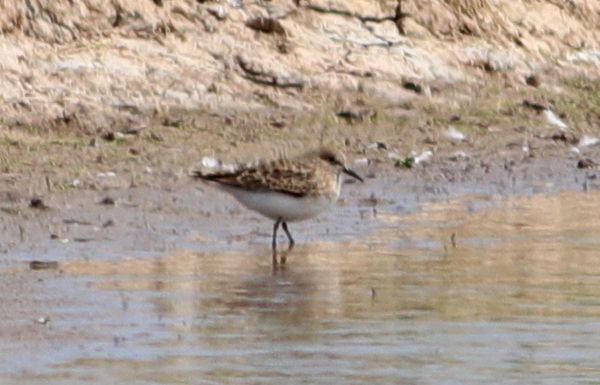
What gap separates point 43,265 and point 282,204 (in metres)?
1.60

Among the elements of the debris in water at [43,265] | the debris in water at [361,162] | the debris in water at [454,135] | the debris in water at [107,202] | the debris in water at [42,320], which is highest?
the debris in water at [454,135]

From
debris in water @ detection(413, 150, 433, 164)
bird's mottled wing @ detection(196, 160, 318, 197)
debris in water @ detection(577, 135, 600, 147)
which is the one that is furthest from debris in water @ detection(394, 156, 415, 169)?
bird's mottled wing @ detection(196, 160, 318, 197)

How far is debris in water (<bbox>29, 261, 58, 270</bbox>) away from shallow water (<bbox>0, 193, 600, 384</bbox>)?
0.06 metres

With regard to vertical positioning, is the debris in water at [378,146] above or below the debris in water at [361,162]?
above

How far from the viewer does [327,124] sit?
14648 millimetres

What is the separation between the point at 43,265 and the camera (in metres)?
10.5

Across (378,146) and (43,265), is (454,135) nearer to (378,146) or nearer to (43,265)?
(378,146)

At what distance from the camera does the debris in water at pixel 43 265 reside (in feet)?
34.1

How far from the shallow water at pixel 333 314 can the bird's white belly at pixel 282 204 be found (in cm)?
19

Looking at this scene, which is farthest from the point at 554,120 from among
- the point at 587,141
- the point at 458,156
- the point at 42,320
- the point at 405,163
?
the point at 42,320

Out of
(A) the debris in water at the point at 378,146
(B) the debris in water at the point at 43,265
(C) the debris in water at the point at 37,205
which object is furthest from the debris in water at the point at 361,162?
(B) the debris in water at the point at 43,265

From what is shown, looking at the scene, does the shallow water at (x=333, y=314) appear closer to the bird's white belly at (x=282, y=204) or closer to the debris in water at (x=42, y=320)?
the debris in water at (x=42, y=320)

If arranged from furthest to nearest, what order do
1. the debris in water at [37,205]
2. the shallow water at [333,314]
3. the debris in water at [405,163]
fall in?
the debris in water at [405,163]
the debris in water at [37,205]
the shallow water at [333,314]

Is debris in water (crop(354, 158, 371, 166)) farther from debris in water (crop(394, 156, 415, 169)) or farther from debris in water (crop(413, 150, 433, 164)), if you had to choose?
debris in water (crop(413, 150, 433, 164))
